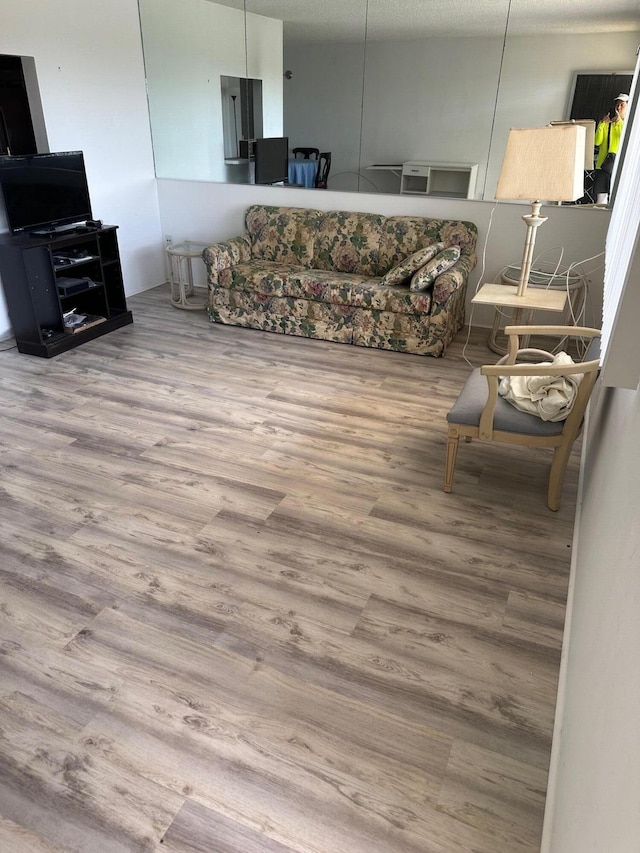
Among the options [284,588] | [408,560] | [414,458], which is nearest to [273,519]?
[284,588]

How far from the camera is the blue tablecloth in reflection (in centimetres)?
522

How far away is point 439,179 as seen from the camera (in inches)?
187

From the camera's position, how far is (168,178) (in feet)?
18.5

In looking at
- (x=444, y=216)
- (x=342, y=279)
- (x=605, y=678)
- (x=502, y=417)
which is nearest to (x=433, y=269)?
(x=342, y=279)

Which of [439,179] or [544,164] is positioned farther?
[439,179]

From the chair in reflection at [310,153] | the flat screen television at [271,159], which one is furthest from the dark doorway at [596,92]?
the flat screen television at [271,159]

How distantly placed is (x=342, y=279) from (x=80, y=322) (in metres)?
2.00

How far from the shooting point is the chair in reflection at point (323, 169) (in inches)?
203

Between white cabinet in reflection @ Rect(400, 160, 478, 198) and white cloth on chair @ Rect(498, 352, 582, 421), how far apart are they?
2546 mm

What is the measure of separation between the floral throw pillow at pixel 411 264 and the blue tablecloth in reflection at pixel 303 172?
1483 millimetres

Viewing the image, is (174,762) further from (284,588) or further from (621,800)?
(621,800)

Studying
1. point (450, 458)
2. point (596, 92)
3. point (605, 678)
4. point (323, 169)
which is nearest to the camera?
point (605, 678)

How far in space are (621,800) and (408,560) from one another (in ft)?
5.06

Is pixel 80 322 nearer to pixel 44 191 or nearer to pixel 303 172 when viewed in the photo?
pixel 44 191
